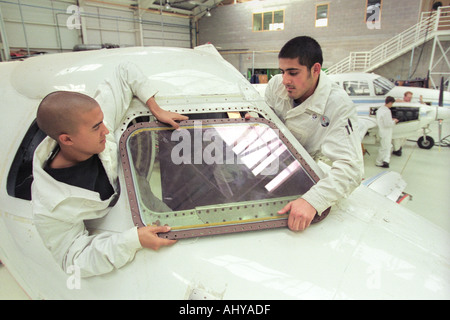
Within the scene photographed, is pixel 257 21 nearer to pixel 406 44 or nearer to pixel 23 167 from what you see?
pixel 406 44

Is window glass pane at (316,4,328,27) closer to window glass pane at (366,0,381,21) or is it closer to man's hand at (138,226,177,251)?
window glass pane at (366,0,381,21)

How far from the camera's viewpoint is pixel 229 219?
1700mm

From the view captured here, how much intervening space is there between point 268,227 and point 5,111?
2.27 metres

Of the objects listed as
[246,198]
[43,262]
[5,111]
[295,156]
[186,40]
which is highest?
[186,40]

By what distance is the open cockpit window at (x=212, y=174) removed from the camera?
170 cm

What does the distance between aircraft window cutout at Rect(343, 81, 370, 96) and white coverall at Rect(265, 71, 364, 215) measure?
26.2 ft

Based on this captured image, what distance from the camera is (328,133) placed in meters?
2.12

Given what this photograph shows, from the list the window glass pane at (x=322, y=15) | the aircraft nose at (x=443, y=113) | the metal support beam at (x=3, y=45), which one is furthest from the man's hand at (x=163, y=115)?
the window glass pane at (x=322, y=15)

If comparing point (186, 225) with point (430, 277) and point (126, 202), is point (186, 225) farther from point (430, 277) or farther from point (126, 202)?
point (430, 277)

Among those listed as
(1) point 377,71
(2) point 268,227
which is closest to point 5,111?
(2) point 268,227

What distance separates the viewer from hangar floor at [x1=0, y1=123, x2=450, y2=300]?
4.82m

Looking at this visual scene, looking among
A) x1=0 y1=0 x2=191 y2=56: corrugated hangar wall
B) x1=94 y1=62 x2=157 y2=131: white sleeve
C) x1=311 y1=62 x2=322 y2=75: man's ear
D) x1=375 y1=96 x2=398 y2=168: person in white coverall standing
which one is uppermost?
x1=0 y1=0 x2=191 y2=56: corrugated hangar wall

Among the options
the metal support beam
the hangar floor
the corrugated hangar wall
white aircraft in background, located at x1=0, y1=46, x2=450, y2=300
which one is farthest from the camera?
the corrugated hangar wall

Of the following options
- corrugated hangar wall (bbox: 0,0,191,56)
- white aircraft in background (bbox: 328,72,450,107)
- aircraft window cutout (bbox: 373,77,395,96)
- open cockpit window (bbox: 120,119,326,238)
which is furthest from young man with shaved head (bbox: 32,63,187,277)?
corrugated hangar wall (bbox: 0,0,191,56)
